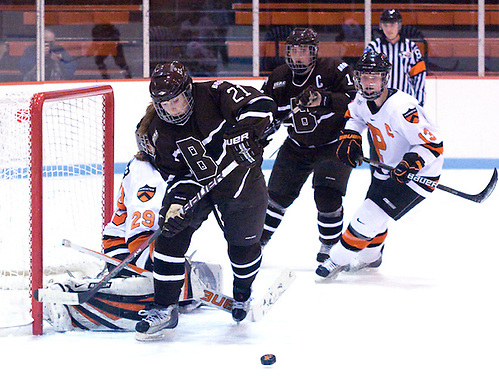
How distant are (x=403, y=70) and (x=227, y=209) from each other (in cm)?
260

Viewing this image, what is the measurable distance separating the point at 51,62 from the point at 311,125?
3833 millimetres

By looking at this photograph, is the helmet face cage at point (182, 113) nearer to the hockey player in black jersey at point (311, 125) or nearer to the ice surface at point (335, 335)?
the ice surface at point (335, 335)

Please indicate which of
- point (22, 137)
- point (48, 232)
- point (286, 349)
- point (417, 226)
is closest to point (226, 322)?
point (286, 349)

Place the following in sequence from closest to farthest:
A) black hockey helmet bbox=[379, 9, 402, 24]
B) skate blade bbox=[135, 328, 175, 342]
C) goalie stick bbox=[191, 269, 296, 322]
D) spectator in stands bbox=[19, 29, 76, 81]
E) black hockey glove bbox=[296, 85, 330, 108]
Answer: skate blade bbox=[135, 328, 175, 342] → goalie stick bbox=[191, 269, 296, 322] → black hockey glove bbox=[296, 85, 330, 108] → black hockey helmet bbox=[379, 9, 402, 24] → spectator in stands bbox=[19, 29, 76, 81]

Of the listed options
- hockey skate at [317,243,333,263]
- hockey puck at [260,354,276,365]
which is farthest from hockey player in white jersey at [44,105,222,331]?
hockey skate at [317,243,333,263]

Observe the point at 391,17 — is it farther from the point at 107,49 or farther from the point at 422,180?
the point at 107,49

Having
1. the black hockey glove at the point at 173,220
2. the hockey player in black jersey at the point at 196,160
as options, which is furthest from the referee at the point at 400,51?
the black hockey glove at the point at 173,220

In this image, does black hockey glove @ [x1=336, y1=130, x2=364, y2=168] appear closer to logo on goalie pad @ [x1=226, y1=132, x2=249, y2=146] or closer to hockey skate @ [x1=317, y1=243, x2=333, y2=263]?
hockey skate @ [x1=317, y1=243, x2=333, y2=263]

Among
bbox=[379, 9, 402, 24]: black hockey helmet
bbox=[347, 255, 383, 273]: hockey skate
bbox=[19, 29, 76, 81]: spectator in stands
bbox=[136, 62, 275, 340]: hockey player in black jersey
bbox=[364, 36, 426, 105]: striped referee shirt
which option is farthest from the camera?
bbox=[19, 29, 76, 81]: spectator in stands

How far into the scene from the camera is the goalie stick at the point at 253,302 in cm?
253

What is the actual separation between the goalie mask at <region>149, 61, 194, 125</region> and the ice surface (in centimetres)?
72

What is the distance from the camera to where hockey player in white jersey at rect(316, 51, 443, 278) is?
290 cm

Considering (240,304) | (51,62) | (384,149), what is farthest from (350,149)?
(51,62)

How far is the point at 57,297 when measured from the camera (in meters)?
2.34
